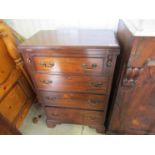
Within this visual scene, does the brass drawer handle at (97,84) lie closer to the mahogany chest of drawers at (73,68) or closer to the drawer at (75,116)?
the mahogany chest of drawers at (73,68)

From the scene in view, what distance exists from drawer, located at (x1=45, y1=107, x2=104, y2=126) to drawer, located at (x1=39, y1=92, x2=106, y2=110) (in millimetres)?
80

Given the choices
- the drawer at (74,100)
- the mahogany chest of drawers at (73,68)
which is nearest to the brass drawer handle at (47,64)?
the mahogany chest of drawers at (73,68)

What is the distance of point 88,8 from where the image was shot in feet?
2.76

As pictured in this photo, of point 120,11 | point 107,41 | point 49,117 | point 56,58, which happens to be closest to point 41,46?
point 56,58

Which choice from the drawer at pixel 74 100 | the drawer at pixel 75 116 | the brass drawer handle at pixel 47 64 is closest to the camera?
the brass drawer handle at pixel 47 64

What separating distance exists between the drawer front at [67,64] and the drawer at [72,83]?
2.3 inches

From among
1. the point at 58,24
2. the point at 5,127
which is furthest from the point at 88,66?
the point at 5,127

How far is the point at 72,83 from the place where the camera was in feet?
3.01

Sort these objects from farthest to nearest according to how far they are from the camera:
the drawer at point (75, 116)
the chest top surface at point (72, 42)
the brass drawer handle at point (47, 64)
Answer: the drawer at point (75, 116), the brass drawer handle at point (47, 64), the chest top surface at point (72, 42)

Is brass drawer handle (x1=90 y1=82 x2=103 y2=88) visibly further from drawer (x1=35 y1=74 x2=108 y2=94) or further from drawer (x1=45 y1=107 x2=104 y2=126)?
drawer (x1=45 y1=107 x2=104 y2=126)

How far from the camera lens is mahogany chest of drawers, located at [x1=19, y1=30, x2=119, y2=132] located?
73cm

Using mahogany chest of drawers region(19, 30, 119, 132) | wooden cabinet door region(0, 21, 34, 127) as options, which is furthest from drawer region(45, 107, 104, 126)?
wooden cabinet door region(0, 21, 34, 127)

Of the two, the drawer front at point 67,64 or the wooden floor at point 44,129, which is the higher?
the drawer front at point 67,64

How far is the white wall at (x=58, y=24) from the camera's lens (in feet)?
3.49
